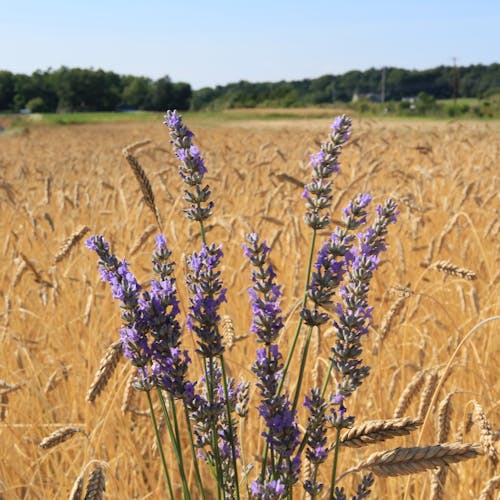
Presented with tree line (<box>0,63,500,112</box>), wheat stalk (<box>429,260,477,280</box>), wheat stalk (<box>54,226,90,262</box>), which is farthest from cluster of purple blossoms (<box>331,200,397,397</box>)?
tree line (<box>0,63,500,112</box>)

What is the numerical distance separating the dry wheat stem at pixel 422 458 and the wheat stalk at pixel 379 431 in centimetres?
2

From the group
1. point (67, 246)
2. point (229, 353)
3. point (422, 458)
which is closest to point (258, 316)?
point (422, 458)

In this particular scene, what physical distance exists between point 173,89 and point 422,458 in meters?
77.7

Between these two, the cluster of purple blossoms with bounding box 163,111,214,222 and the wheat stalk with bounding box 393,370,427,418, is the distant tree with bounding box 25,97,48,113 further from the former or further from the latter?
the cluster of purple blossoms with bounding box 163,111,214,222

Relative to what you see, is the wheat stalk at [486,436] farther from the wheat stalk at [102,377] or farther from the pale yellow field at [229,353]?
Result: the wheat stalk at [102,377]

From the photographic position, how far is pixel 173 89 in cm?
7475

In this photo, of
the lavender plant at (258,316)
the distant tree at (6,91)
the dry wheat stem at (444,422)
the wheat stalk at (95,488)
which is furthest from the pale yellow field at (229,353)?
the distant tree at (6,91)

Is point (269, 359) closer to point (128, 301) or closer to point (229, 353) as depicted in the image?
point (128, 301)

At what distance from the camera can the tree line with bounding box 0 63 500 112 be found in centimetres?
7138

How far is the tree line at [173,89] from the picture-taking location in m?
71.4

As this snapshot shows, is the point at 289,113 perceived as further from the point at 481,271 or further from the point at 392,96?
the point at 392,96

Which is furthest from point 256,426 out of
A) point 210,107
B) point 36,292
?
point 210,107

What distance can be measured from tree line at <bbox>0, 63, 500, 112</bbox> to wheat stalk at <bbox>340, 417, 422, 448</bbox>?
6057 centimetres

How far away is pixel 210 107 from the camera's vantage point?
57.4m
